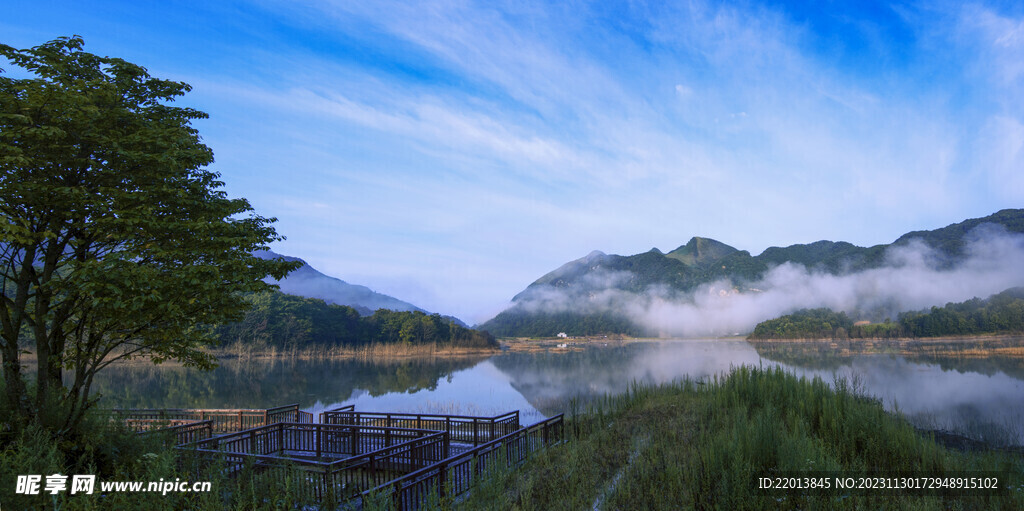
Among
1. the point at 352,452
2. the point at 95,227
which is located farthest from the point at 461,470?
the point at 95,227

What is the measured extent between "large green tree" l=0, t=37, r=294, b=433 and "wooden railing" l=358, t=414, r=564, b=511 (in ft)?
13.2

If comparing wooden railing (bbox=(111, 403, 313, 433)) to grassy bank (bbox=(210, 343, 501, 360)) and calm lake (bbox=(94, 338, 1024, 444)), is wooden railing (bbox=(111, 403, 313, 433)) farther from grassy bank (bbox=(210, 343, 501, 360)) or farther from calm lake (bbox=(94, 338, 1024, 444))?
grassy bank (bbox=(210, 343, 501, 360))

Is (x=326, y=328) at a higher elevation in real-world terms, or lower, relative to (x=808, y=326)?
higher

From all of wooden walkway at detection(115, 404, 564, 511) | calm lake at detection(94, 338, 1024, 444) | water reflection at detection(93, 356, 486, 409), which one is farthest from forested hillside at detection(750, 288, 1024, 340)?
wooden walkway at detection(115, 404, 564, 511)

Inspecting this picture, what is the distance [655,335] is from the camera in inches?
7175

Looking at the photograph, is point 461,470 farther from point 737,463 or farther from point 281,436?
Answer: point 281,436

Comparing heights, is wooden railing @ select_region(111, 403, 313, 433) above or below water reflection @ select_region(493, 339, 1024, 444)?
above

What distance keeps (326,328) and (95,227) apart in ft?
261

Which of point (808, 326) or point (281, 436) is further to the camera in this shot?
point (808, 326)

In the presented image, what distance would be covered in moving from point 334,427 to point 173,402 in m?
22.1

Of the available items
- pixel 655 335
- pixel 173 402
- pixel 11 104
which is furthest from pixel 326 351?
pixel 655 335

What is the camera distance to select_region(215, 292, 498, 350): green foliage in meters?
72.3

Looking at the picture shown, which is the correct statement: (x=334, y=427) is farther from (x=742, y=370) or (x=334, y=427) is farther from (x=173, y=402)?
(x=173, y=402)

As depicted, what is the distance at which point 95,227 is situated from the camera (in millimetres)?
7266
